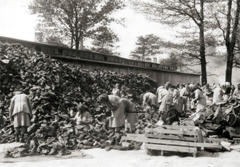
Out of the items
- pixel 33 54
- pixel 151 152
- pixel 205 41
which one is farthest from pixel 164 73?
pixel 151 152

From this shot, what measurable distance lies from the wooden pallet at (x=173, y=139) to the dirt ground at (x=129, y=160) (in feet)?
0.75

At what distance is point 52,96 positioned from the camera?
13258 millimetres

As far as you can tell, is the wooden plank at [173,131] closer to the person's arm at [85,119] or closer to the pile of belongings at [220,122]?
the pile of belongings at [220,122]

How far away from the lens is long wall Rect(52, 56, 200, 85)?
17867 millimetres

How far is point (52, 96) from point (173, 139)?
237 inches

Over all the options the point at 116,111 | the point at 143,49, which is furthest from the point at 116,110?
the point at 143,49

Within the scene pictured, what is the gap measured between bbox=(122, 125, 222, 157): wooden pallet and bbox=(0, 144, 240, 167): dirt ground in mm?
227

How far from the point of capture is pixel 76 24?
3172 cm

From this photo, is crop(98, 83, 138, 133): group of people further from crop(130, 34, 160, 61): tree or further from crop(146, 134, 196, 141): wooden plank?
crop(130, 34, 160, 61): tree

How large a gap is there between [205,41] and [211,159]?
56.2 feet

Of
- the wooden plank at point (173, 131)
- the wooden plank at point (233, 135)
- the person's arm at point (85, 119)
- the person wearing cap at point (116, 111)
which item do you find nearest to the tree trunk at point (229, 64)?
the wooden plank at point (233, 135)

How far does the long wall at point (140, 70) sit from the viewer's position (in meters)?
17.9

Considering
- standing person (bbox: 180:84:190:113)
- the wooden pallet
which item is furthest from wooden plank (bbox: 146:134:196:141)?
standing person (bbox: 180:84:190:113)

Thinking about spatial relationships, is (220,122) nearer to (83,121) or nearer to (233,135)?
(233,135)
